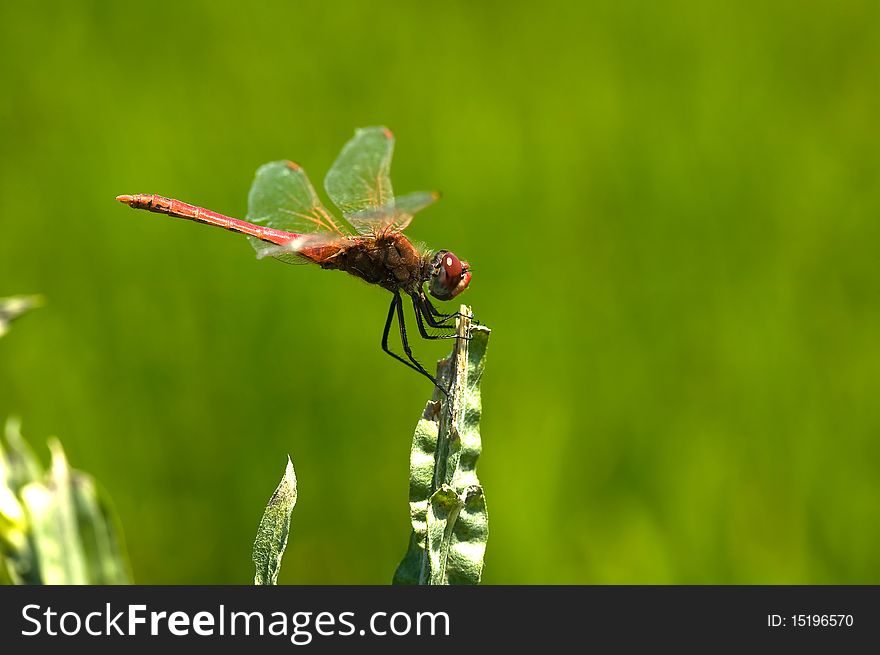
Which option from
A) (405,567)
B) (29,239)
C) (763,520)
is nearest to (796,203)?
(763,520)

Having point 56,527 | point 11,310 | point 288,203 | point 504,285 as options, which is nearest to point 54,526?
point 56,527

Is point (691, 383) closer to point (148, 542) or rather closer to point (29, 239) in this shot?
point (148, 542)

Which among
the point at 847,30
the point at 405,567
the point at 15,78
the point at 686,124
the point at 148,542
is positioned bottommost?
the point at 405,567

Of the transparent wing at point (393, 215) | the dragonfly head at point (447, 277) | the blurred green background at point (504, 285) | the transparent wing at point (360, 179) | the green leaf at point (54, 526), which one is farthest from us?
the blurred green background at point (504, 285)

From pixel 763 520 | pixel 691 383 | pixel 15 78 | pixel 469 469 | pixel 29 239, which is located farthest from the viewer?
pixel 15 78

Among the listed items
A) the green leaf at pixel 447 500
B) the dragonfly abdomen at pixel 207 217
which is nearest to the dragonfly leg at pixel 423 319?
the dragonfly abdomen at pixel 207 217

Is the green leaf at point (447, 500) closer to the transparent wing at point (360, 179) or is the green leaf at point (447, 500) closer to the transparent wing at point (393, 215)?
the transparent wing at point (393, 215)

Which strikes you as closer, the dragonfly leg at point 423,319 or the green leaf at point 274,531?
the green leaf at point 274,531
